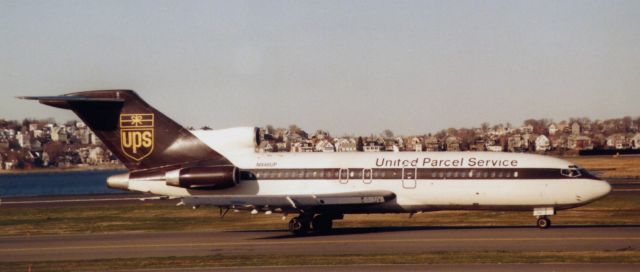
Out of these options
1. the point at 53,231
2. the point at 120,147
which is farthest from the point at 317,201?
the point at 53,231

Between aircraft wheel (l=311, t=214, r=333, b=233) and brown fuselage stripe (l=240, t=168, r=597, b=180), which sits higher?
brown fuselage stripe (l=240, t=168, r=597, b=180)

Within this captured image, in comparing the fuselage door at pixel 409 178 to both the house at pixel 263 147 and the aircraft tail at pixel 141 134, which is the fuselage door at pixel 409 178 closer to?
the house at pixel 263 147

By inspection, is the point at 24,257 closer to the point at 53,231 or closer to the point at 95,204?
the point at 53,231

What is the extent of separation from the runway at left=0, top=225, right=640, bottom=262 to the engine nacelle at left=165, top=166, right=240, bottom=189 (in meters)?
2.34

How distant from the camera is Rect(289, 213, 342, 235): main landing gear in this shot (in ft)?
124

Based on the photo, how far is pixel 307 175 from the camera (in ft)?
130

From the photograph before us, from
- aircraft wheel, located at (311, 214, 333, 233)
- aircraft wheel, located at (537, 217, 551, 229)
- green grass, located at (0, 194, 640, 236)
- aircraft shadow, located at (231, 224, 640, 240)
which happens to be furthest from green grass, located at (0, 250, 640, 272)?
green grass, located at (0, 194, 640, 236)

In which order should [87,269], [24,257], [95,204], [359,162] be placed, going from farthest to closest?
[95,204]
[359,162]
[24,257]
[87,269]

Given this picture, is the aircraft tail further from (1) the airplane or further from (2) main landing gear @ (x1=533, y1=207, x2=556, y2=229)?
(2) main landing gear @ (x1=533, y1=207, x2=556, y2=229)

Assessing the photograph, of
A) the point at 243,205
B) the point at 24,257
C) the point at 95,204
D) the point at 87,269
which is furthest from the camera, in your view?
the point at 95,204

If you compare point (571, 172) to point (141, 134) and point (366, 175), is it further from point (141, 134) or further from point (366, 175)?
point (141, 134)

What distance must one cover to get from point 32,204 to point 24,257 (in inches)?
1491

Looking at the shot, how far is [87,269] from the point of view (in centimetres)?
2853

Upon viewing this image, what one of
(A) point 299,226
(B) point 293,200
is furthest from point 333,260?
(A) point 299,226
